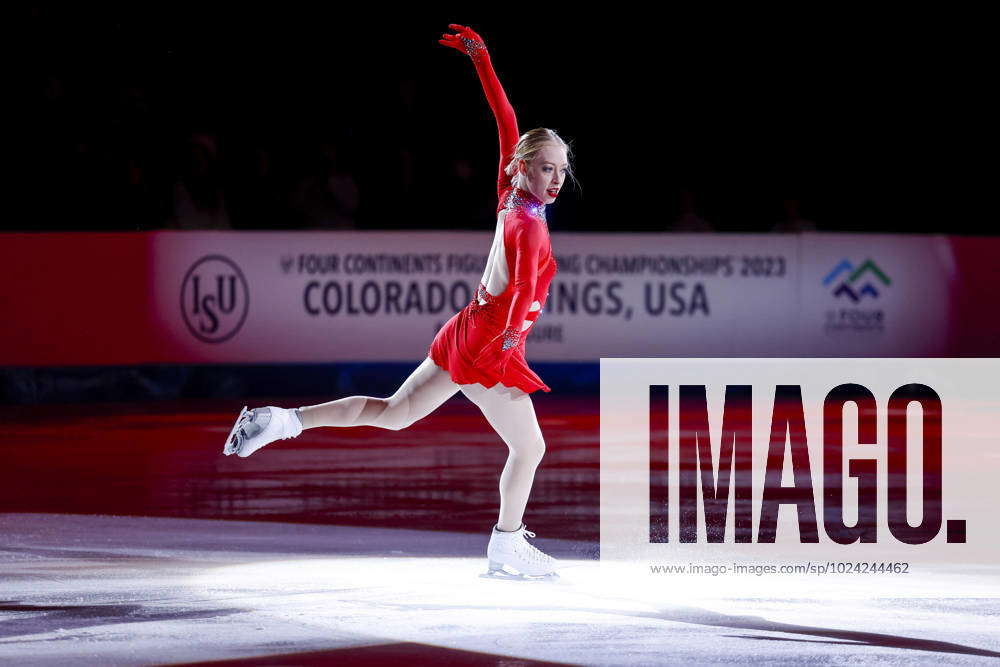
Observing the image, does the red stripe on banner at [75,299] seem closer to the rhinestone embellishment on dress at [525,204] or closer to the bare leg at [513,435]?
the bare leg at [513,435]

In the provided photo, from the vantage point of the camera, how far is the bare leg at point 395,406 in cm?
563

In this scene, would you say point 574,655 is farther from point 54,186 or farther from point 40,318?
point 54,186

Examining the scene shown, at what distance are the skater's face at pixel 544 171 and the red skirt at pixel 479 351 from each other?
425 mm

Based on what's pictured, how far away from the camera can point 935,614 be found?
5.14m

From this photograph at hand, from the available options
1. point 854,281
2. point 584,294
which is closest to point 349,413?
point 584,294

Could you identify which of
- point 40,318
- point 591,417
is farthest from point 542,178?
point 40,318

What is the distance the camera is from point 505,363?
5492mm

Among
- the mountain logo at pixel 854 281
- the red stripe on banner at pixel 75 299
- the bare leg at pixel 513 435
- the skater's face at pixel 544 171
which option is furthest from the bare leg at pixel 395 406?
the mountain logo at pixel 854 281

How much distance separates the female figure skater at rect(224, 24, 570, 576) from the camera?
5445 mm

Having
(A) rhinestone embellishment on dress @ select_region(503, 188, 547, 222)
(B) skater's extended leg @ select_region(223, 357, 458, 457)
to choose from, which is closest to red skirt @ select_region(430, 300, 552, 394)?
(B) skater's extended leg @ select_region(223, 357, 458, 457)

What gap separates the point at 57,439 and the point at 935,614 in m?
7.01

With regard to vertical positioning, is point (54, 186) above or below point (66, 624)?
above

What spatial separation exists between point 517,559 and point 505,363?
0.76 m

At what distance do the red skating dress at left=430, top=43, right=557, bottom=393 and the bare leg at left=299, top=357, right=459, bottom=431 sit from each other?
7 cm
